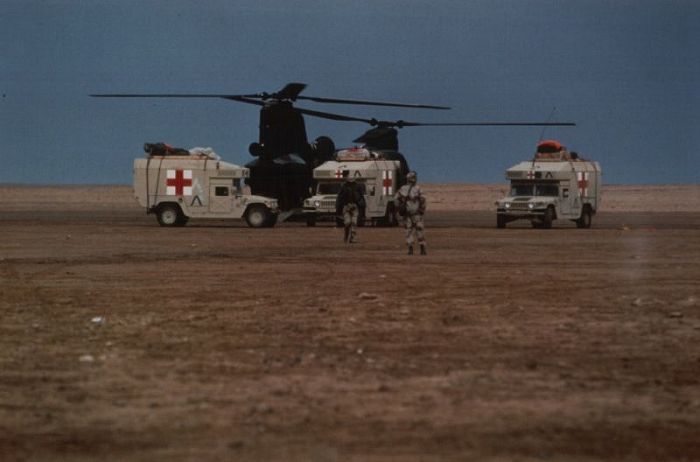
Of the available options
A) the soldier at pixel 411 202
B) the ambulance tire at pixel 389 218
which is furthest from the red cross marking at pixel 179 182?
the soldier at pixel 411 202

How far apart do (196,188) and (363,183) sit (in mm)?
5553

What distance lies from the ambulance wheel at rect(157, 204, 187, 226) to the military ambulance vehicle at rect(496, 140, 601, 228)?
10124 millimetres

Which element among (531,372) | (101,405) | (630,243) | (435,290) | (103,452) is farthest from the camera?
(630,243)

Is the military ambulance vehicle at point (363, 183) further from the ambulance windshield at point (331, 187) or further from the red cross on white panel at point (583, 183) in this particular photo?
the red cross on white panel at point (583, 183)

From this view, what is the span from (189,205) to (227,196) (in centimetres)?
126

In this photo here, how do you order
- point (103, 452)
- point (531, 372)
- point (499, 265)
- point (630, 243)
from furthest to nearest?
point (630, 243), point (499, 265), point (531, 372), point (103, 452)

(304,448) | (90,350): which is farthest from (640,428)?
(90,350)

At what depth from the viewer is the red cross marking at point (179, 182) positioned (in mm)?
47812

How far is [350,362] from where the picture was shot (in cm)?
1215

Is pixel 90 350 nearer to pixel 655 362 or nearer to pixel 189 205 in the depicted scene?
pixel 655 362

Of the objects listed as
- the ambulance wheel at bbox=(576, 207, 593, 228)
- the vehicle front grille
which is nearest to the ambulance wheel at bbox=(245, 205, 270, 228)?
the vehicle front grille

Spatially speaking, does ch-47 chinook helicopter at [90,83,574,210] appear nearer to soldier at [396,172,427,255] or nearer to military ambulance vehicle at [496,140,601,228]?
military ambulance vehicle at [496,140,601,228]

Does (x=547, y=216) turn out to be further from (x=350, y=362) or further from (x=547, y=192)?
(x=350, y=362)

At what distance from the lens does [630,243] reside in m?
36.2
